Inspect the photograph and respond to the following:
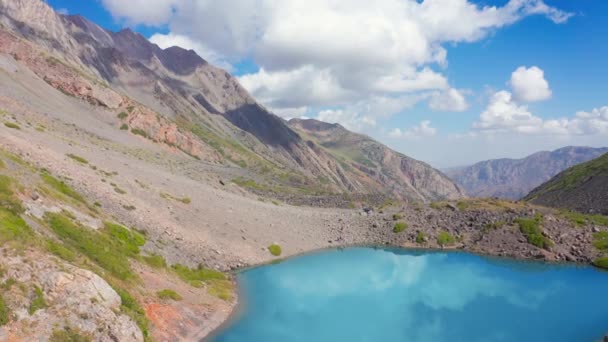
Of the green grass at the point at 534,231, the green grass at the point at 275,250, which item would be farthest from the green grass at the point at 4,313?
the green grass at the point at 534,231

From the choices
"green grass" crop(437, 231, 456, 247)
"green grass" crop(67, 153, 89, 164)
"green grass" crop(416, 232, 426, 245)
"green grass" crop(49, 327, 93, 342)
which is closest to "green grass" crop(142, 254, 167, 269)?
"green grass" crop(49, 327, 93, 342)

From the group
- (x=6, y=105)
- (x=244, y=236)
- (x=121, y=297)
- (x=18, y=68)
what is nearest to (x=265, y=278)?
(x=244, y=236)

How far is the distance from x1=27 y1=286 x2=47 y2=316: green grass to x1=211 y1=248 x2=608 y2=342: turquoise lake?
51.9ft

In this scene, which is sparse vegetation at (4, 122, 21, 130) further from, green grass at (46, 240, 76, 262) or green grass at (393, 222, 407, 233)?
green grass at (393, 222, 407, 233)

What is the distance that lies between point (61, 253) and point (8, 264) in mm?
5077

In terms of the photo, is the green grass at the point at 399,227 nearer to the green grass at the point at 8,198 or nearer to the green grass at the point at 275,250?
the green grass at the point at 275,250

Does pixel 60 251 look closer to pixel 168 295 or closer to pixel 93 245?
pixel 93 245

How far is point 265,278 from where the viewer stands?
56906 millimetres

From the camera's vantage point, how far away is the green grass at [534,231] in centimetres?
7075

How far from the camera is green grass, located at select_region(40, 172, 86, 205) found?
46719 millimetres

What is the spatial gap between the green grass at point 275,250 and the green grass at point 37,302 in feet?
136

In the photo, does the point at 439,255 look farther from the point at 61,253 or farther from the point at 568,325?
the point at 61,253

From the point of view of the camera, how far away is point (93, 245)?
37.4m

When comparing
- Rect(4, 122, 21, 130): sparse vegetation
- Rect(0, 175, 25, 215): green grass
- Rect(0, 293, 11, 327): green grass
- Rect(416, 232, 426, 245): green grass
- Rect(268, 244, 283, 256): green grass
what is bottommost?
Rect(268, 244, 283, 256): green grass
